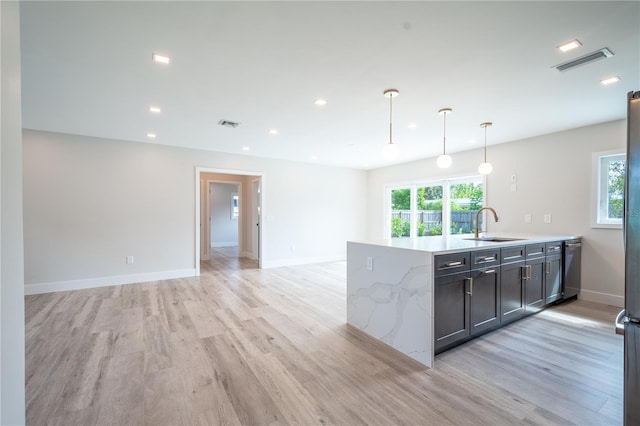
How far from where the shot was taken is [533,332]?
2.91 meters

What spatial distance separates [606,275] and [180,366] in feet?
17.3

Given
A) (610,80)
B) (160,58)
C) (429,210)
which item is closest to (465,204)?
(429,210)

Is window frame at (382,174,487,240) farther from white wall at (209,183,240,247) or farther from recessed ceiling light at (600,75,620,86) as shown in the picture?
white wall at (209,183,240,247)

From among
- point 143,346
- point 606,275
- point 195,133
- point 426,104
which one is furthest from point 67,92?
point 606,275

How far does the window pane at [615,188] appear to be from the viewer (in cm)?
376

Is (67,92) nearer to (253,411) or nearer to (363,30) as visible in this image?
(363,30)

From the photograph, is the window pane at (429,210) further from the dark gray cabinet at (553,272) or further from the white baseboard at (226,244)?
the white baseboard at (226,244)

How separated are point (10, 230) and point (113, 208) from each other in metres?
4.33

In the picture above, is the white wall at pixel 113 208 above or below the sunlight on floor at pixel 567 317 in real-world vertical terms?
above

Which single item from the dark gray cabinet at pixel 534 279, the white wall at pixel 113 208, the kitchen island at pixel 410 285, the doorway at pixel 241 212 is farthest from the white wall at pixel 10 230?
the doorway at pixel 241 212

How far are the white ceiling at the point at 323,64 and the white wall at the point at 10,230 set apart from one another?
2.86ft

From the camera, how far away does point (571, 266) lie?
12.7 feet

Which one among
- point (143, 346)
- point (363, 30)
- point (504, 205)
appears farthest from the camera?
point (504, 205)

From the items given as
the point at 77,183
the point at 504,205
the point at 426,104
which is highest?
the point at 426,104
